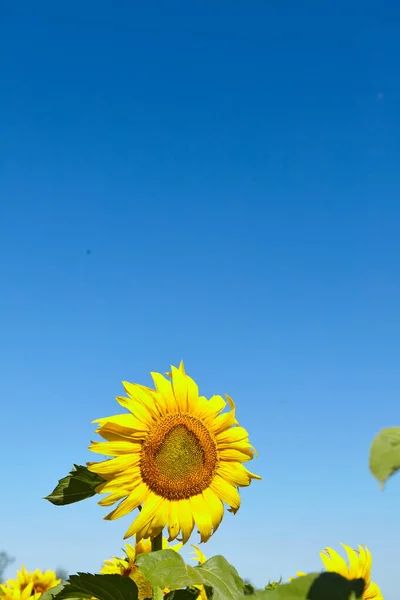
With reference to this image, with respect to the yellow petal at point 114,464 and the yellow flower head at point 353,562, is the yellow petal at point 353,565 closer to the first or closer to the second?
the yellow flower head at point 353,562

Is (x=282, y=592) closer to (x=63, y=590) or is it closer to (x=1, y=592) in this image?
(x=63, y=590)

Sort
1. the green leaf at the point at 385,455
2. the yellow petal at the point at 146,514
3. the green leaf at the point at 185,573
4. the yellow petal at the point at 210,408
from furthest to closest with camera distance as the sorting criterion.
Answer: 1. the yellow petal at the point at 210,408
2. the yellow petal at the point at 146,514
3. the green leaf at the point at 185,573
4. the green leaf at the point at 385,455

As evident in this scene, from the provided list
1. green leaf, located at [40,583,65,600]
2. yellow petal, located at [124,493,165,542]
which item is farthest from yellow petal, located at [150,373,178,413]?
green leaf, located at [40,583,65,600]

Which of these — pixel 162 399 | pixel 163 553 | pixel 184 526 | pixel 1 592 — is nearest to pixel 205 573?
pixel 163 553

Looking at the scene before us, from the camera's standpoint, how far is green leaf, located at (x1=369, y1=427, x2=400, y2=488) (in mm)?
1076

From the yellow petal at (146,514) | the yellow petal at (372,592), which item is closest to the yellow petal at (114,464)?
the yellow petal at (146,514)

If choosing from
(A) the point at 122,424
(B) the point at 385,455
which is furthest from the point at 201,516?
(B) the point at 385,455

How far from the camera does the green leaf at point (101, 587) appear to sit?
9.55 feet

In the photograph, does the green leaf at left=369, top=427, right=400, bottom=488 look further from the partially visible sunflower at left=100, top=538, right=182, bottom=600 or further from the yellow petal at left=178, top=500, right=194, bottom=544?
the partially visible sunflower at left=100, top=538, right=182, bottom=600

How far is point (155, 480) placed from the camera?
13.2ft

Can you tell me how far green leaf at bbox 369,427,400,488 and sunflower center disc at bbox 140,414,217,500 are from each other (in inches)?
119

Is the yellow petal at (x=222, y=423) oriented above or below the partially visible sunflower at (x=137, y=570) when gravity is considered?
above

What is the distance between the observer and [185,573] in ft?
8.55

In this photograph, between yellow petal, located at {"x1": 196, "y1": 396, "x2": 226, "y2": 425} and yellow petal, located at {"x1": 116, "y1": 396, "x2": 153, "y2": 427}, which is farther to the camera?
yellow petal, located at {"x1": 196, "y1": 396, "x2": 226, "y2": 425}
